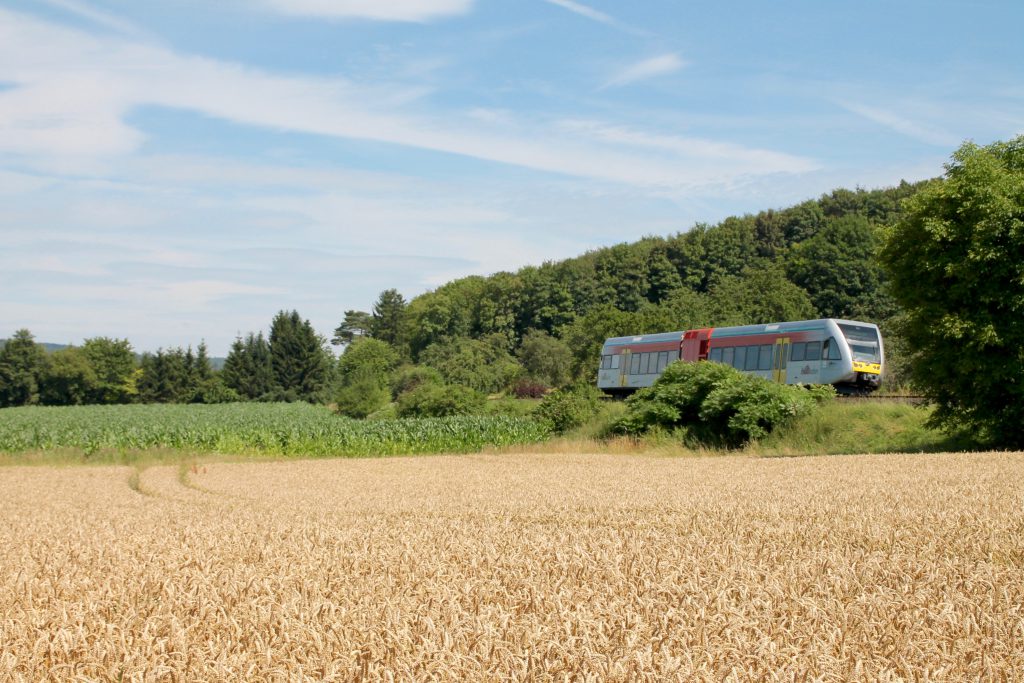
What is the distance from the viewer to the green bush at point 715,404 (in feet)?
115

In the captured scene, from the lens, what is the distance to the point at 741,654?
162 inches

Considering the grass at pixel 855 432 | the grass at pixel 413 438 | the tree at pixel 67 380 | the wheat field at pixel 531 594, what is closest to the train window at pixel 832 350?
the grass at pixel 855 432

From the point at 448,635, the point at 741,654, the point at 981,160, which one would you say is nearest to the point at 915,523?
the point at 741,654

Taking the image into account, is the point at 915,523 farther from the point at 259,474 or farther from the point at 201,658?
the point at 259,474

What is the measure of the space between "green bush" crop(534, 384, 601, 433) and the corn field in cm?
72

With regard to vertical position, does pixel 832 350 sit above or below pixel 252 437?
above

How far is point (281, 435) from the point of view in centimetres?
4078

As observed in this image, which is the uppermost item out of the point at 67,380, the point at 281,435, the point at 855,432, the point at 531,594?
the point at 855,432

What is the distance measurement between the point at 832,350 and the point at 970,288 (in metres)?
10.8

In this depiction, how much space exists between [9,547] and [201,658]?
4.61m

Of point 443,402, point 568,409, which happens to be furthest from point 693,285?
point 568,409

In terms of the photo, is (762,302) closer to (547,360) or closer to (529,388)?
(529,388)

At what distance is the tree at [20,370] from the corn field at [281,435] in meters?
72.9

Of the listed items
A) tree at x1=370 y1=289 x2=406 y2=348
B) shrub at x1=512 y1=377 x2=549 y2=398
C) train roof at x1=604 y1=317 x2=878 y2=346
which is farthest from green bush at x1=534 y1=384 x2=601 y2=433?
tree at x1=370 y1=289 x2=406 y2=348
